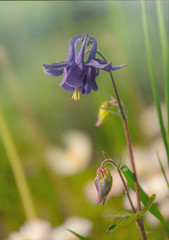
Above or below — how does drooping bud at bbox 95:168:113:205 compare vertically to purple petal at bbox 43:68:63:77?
below

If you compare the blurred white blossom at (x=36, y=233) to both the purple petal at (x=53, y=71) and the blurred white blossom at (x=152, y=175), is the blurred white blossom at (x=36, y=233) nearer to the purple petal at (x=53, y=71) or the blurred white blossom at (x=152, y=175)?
the blurred white blossom at (x=152, y=175)

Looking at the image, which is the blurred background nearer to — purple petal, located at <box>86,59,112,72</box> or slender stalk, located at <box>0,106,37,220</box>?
slender stalk, located at <box>0,106,37,220</box>

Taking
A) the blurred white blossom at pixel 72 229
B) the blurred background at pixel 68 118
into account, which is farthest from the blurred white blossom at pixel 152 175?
the blurred white blossom at pixel 72 229

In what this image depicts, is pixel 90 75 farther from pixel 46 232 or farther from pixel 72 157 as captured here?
pixel 72 157

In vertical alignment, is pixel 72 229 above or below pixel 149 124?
below

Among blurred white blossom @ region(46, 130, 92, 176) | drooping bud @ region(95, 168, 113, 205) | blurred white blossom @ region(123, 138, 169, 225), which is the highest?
blurred white blossom @ region(46, 130, 92, 176)

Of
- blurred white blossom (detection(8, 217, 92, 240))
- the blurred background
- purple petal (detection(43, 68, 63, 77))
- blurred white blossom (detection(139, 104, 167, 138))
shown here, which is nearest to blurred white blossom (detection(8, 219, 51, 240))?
blurred white blossom (detection(8, 217, 92, 240))

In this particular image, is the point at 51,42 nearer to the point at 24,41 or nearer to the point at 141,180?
the point at 24,41

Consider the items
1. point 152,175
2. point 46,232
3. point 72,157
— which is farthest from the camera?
point 72,157

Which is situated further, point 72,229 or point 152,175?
point 152,175

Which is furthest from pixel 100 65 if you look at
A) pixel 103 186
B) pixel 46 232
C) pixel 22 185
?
pixel 22 185
